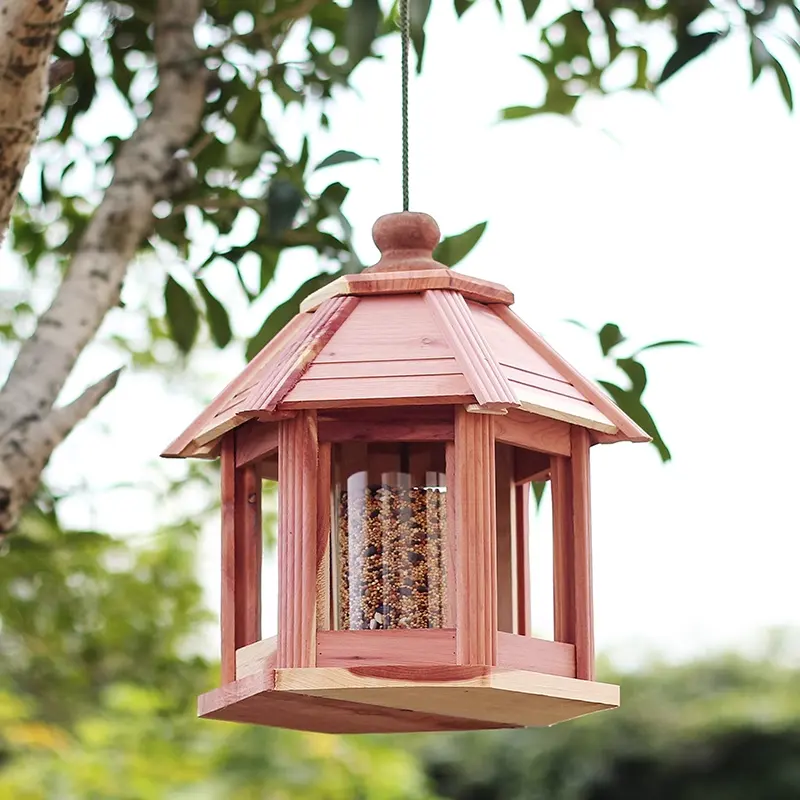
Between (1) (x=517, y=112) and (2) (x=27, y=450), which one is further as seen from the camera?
(1) (x=517, y=112)

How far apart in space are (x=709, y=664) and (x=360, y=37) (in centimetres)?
618

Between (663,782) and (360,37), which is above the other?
(360,37)

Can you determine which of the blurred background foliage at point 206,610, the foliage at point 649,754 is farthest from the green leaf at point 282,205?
the foliage at point 649,754

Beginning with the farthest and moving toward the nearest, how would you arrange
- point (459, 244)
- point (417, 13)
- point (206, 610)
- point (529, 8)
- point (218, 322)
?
point (206, 610) < point (218, 322) < point (529, 8) < point (459, 244) < point (417, 13)

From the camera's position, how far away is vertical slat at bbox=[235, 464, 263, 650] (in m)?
1.60

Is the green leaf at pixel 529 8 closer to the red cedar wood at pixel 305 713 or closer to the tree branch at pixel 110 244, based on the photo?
the tree branch at pixel 110 244

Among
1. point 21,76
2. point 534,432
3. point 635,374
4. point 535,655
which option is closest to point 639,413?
point 635,374

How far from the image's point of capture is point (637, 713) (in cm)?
689

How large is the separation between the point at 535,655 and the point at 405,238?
0.49 m

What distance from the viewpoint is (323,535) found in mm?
1419

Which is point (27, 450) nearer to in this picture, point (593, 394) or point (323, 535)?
point (323, 535)

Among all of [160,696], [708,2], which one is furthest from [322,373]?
[160,696]

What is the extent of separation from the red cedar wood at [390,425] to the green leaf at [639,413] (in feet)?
1.79

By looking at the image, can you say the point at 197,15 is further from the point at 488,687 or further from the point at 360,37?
the point at 488,687
